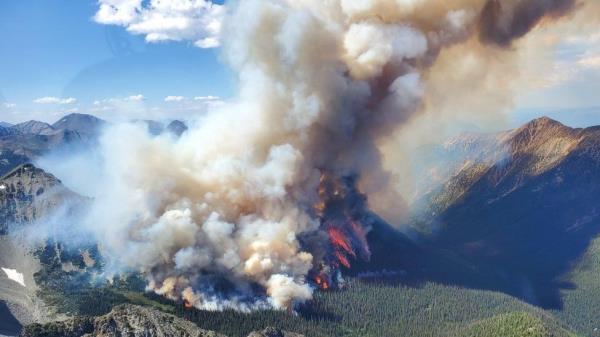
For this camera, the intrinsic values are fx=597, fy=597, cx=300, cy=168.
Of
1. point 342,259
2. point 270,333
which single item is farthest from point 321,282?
point 270,333

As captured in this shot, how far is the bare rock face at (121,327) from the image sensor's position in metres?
75.2

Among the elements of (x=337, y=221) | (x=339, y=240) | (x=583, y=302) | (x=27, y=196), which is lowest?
(x=583, y=302)

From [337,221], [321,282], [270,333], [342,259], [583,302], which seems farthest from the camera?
[583,302]

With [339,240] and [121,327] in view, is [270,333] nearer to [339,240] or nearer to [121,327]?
[121,327]

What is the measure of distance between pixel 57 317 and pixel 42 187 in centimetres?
6369

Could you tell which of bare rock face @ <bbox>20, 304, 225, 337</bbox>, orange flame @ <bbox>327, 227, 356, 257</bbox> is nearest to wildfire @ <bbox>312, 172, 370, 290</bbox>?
orange flame @ <bbox>327, 227, 356, 257</bbox>

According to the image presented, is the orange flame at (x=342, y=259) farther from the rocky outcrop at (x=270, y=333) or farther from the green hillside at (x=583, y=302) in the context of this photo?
the green hillside at (x=583, y=302)

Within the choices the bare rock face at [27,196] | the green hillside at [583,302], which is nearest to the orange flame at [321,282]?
the bare rock face at [27,196]

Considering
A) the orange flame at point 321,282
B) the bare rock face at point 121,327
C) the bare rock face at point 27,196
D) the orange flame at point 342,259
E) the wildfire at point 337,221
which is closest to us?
the bare rock face at point 121,327

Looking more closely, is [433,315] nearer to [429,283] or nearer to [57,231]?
[429,283]

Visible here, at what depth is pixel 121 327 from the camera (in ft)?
250

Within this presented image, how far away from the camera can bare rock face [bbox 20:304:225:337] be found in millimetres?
75188

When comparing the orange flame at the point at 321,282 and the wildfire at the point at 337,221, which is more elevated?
the wildfire at the point at 337,221

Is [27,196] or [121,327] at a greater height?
→ [27,196]
